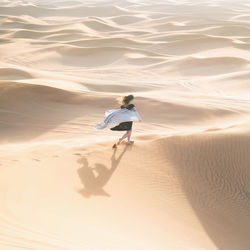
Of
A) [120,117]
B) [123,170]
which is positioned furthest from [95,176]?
[120,117]

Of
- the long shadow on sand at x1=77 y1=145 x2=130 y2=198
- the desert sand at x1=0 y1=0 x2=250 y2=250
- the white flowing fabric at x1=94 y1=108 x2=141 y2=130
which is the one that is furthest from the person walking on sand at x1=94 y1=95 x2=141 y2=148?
the long shadow on sand at x1=77 y1=145 x2=130 y2=198

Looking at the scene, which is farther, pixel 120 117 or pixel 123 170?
pixel 120 117

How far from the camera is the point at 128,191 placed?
14.7 ft

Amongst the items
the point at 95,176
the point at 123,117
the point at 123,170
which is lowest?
the point at 95,176

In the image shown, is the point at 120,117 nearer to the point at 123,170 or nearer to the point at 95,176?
the point at 123,170

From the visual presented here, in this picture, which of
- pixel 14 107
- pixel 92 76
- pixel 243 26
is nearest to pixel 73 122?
pixel 14 107

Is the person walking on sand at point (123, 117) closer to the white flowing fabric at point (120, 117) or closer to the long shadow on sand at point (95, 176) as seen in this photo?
the white flowing fabric at point (120, 117)

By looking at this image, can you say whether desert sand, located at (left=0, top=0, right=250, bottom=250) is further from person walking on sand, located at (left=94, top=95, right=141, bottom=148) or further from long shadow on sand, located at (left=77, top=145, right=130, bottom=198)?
person walking on sand, located at (left=94, top=95, right=141, bottom=148)

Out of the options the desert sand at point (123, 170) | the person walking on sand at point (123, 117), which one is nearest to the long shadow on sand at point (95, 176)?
the desert sand at point (123, 170)

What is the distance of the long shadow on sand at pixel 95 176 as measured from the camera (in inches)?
169

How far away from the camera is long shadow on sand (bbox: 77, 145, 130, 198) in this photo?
4301mm

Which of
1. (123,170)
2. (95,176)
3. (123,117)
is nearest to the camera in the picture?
(95,176)

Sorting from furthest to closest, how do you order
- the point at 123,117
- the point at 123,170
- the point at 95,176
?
Answer: 1. the point at 123,117
2. the point at 123,170
3. the point at 95,176

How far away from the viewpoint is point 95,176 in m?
4.70
